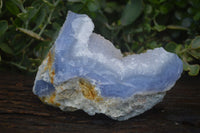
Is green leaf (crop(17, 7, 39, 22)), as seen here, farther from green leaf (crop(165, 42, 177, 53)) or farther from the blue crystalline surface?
green leaf (crop(165, 42, 177, 53))

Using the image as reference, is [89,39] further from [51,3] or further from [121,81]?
[51,3]

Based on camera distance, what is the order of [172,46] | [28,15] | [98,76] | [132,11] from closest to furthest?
[98,76]
[28,15]
[172,46]
[132,11]

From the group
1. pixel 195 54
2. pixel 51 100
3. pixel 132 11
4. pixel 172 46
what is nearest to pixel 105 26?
pixel 132 11

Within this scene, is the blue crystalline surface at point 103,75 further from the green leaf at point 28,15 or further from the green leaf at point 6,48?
the green leaf at point 6,48

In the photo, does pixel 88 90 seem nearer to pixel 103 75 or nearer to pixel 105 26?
pixel 103 75

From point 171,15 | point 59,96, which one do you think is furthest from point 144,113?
point 171,15

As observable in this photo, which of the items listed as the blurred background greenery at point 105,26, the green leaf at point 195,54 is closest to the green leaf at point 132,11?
the blurred background greenery at point 105,26

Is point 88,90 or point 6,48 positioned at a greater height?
point 88,90
